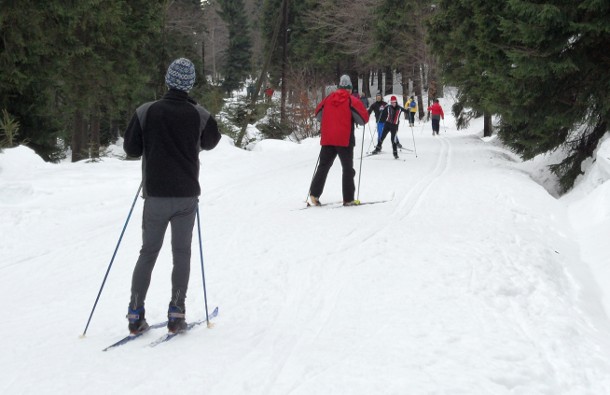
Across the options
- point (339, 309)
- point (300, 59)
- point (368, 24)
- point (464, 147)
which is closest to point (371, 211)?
point (339, 309)

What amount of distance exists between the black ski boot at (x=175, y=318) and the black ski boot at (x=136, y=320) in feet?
0.71

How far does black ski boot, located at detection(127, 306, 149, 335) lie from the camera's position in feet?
13.6

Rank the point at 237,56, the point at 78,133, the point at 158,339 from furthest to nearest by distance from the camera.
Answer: the point at 237,56
the point at 78,133
the point at 158,339

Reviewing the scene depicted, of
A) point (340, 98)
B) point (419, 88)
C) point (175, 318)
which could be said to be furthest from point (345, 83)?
point (419, 88)

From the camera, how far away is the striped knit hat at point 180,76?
408cm

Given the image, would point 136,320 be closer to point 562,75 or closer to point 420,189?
point 420,189

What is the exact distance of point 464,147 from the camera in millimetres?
20234

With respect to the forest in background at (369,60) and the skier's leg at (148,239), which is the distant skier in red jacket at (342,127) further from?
the skier's leg at (148,239)

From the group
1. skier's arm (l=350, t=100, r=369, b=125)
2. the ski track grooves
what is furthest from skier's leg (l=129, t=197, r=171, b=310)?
skier's arm (l=350, t=100, r=369, b=125)

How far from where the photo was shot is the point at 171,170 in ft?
13.2

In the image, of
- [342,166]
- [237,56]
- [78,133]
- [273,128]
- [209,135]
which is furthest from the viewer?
[237,56]

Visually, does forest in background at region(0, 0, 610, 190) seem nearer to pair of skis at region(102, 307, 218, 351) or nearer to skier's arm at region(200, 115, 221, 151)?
skier's arm at region(200, 115, 221, 151)

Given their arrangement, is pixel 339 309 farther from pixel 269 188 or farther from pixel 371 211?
pixel 269 188

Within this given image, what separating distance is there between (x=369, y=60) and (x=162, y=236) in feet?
112
